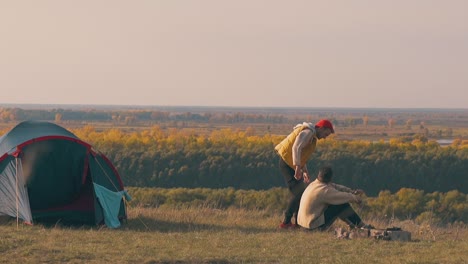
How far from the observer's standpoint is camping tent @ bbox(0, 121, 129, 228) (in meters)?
14.5

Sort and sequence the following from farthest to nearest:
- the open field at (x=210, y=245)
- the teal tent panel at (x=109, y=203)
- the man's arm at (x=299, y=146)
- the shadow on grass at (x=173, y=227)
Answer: the teal tent panel at (x=109, y=203) < the shadow on grass at (x=173, y=227) < the man's arm at (x=299, y=146) < the open field at (x=210, y=245)

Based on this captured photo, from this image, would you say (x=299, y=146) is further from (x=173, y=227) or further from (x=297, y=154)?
(x=173, y=227)

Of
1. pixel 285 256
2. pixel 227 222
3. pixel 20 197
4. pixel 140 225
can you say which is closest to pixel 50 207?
pixel 20 197

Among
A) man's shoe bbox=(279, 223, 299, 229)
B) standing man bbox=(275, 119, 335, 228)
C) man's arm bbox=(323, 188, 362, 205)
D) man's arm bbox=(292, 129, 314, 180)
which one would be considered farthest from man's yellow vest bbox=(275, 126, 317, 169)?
man's shoe bbox=(279, 223, 299, 229)

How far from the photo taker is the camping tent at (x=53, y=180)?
14.5 metres

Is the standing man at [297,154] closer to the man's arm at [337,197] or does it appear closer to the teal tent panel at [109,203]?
the man's arm at [337,197]

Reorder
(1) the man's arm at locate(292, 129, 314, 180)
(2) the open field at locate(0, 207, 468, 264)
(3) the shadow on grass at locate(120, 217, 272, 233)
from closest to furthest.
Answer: (2) the open field at locate(0, 207, 468, 264)
(1) the man's arm at locate(292, 129, 314, 180)
(3) the shadow on grass at locate(120, 217, 272, 233)

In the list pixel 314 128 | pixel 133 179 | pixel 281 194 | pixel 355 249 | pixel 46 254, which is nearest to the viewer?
pixel 46 254

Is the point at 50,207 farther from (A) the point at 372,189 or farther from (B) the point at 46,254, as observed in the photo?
(A) the point at 372,189

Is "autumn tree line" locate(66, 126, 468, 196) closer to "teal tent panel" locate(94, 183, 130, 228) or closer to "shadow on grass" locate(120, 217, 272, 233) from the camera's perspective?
"teal tent panel" locate(94, 183, 130, 228)

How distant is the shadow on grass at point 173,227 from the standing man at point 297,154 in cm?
64

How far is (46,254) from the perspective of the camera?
35.8ft

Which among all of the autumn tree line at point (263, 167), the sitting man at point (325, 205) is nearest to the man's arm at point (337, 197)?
the sitting man at point (325, 205)

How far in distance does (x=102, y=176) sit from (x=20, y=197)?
1.64 m
